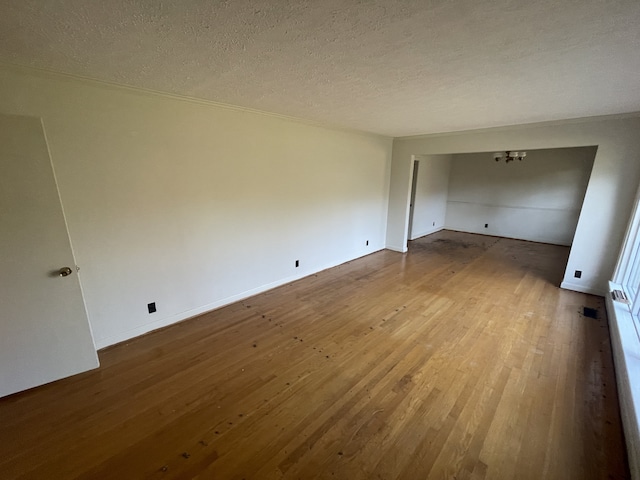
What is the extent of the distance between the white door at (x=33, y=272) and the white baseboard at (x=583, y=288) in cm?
597

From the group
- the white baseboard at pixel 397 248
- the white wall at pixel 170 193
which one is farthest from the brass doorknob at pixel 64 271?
the white baseboard at pixel 397 248

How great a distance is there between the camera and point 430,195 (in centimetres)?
741

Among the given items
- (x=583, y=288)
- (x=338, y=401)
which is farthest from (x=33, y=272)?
(x=583, y=288)

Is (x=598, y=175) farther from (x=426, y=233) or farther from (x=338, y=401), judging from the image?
(x=338, y=401)

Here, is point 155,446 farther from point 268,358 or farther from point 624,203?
point 624,203

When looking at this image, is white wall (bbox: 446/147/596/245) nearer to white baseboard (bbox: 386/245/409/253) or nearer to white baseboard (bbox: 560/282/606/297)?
white baseboard (bbox: 386/245/409/253)

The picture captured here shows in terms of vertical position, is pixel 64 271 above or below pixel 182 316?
above

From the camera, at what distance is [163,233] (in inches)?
107

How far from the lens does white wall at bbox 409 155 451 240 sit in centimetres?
687

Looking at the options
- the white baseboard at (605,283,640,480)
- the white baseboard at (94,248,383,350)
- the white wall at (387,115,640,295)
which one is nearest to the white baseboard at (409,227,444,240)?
the white wall at (387,115,640,295)

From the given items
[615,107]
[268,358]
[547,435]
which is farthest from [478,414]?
[615,107]

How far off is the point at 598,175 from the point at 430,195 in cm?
398

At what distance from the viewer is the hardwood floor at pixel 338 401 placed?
154 centimetres

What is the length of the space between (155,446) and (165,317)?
1492 millimetres
